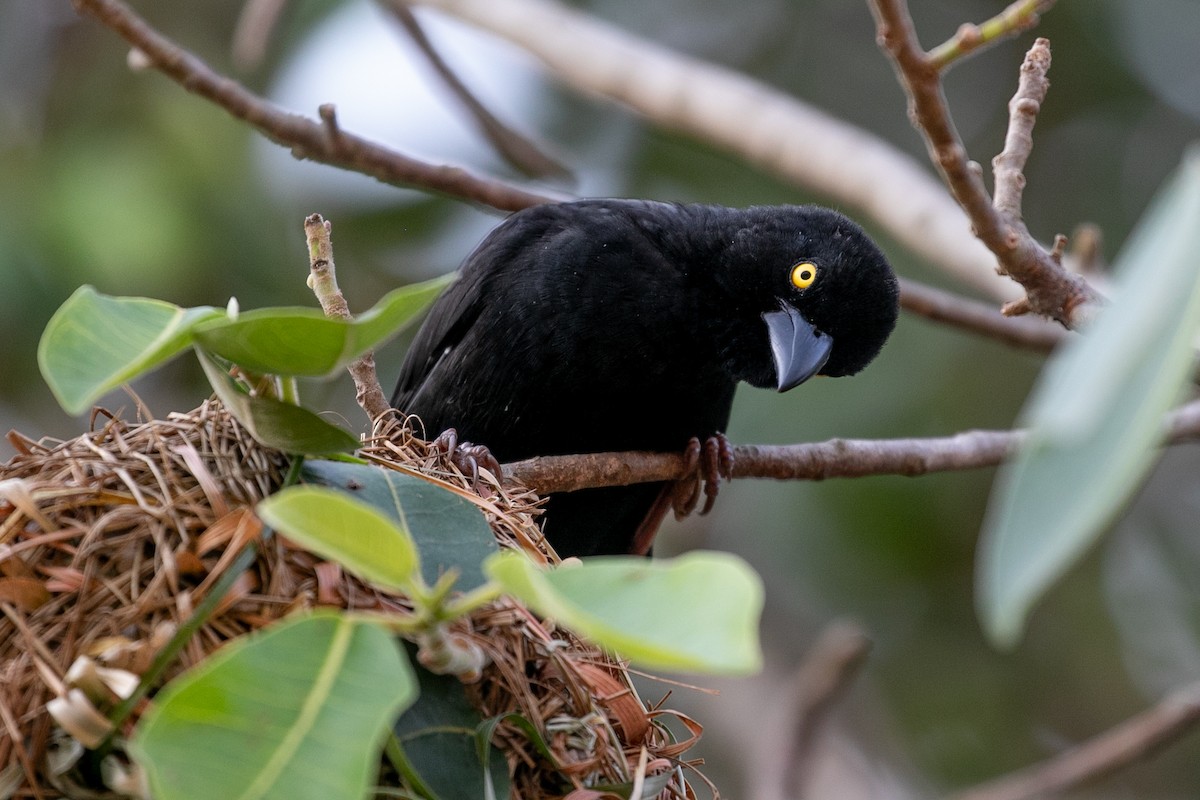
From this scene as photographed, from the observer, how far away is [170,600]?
59.8 inches

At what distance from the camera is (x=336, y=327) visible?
1.42 metres

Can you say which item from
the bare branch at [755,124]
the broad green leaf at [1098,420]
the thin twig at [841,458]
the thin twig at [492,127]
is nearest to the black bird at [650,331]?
the thin twig at [841,458]

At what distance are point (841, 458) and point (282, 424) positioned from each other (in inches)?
77.9

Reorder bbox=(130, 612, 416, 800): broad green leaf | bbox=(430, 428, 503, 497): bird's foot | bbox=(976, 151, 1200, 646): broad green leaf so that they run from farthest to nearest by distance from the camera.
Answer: bbox=(430, 428, 503, 497): bird's foot, bbox=(130, 612, 416, 800): broad green leaf, bbox=(976, 151, 1200, 646): broad green leaf

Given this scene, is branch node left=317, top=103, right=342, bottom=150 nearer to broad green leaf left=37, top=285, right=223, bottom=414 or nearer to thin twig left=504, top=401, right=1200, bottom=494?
thin twig left=504, top=401, right=1200, bottom=494

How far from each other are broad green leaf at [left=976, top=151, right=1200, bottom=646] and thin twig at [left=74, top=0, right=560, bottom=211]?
290 cm

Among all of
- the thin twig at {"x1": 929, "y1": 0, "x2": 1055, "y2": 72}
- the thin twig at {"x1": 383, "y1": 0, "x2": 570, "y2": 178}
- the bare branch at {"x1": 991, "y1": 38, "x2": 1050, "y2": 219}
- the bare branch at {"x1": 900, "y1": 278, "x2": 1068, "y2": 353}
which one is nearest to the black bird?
the bare branch at {"x1": 900, "y1": 278, "x2": 1068, "y2": 353}

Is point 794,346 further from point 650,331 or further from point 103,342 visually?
point 103,342

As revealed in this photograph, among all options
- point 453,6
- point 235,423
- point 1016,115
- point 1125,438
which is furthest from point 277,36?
point 1125,438

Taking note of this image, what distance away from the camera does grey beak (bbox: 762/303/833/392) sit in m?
3.17

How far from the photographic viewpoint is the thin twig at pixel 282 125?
3.29 meters

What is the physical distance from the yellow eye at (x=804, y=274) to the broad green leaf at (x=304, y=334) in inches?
77.8

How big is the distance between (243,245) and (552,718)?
5473mm

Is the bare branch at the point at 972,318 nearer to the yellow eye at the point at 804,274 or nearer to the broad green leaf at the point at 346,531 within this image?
the yellow eye at the point at 804,274
